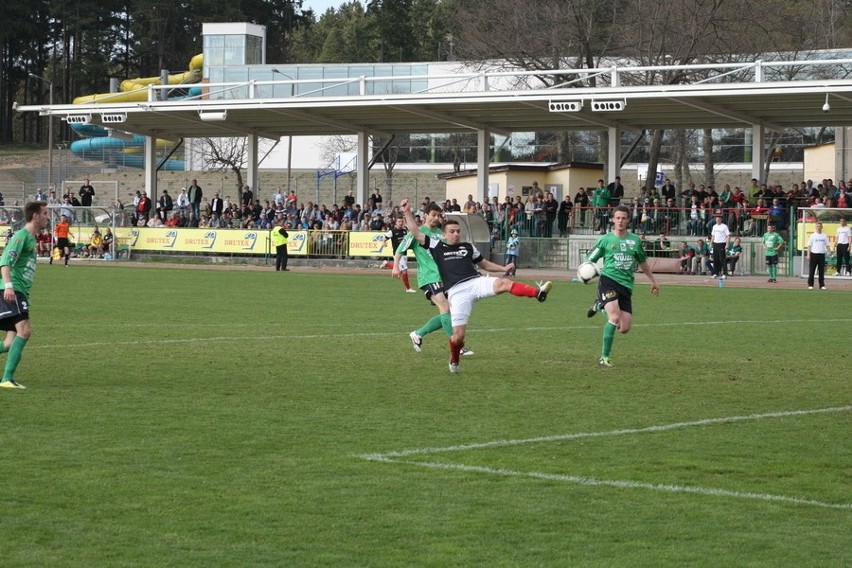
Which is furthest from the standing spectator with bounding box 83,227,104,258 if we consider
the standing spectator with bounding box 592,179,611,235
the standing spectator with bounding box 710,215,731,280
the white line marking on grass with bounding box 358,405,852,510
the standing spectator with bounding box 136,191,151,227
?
Answer: the white line marking on grass with bounding box 358,405,852,510

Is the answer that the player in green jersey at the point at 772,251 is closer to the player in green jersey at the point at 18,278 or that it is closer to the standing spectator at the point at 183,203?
the standing spectator at the point at 183,203

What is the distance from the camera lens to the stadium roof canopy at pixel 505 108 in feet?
127

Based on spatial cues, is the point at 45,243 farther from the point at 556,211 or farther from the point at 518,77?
the point at 518,77

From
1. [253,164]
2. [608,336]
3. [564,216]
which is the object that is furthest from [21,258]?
[253,164]

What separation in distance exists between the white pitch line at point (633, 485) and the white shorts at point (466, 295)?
4924 millimetres

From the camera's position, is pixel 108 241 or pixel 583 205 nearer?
pixel 583 205

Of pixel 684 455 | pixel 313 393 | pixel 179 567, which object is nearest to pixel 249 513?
pixel 179 567

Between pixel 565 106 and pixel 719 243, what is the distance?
7338 millimetres

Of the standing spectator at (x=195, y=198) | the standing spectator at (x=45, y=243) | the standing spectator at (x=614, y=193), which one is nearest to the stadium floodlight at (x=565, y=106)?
the standing spectator at (x=614, y=193)

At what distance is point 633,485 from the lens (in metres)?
8.05

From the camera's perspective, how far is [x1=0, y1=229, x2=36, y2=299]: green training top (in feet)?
39.1

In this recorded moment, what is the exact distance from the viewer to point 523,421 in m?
10.5

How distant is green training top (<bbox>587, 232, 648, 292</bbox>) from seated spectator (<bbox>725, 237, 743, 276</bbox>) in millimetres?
24334

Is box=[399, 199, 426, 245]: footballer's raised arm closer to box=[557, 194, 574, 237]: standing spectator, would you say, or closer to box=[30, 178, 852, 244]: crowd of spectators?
box=[30, 178, 852, 244]: crowd of spectators
